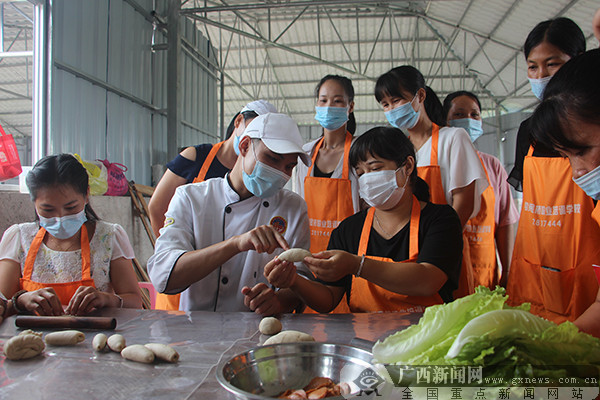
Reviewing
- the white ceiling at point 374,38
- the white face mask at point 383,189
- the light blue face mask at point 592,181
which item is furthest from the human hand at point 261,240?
the white ceiling at point 374,38

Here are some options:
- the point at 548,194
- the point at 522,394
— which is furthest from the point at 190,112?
the point at 522,394

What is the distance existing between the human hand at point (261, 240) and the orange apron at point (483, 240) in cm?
183

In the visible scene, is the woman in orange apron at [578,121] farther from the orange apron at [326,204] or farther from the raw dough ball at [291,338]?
the orange apron at [326,204]

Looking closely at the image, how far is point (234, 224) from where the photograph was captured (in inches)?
89.9

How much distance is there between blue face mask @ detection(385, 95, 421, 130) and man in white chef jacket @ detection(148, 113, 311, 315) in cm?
101

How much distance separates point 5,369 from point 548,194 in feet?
7.96

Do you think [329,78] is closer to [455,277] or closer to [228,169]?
[228,169]

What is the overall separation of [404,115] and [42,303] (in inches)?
93.2

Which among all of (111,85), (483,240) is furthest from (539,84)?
(111,85)

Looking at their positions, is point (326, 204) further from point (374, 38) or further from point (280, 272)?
point (374, 38)

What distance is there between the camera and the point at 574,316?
202 cm

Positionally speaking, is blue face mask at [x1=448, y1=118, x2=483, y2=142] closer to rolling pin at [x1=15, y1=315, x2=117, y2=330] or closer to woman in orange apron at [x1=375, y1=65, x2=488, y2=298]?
woman in orange apron at [x1=375, y1=65, x2=488, y2=298]

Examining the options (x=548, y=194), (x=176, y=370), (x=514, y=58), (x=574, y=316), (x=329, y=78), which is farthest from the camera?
(x=514, y=58)

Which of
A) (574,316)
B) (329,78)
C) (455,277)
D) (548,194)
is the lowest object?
(574,316)
